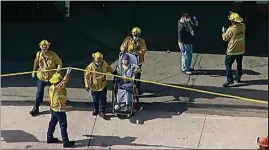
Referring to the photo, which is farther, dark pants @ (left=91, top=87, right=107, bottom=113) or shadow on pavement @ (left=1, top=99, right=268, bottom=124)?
shadow on pavement @ (left=1, top=99, right=268, bottom=124)

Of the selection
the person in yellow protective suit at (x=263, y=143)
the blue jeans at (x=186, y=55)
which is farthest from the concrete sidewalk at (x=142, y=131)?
the blue jeans at (x=186, y=55)

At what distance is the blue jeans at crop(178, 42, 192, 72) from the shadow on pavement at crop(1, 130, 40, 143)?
155 inches

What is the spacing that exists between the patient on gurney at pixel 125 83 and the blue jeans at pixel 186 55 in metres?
1.92

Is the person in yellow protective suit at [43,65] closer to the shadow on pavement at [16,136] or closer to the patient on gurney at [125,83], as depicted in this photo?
the shadow on pavement at [16,136]

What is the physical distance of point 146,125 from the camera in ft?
34.7

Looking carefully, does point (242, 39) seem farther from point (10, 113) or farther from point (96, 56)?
point (10, 113)

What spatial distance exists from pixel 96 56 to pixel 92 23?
5.89m

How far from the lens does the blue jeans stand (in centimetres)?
1259

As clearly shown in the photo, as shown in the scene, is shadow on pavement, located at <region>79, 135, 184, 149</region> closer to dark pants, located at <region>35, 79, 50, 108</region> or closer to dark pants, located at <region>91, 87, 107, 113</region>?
dark pants, located at <region>91, 87, 107, 113</region>

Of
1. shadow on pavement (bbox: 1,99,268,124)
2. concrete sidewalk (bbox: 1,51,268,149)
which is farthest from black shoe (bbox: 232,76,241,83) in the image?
shadow on pavement (bbox: 1,99,268,124)

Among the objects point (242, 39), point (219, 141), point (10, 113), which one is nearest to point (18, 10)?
point (10, 113)

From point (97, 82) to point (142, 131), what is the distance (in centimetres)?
120

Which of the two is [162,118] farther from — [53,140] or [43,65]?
[43,65]

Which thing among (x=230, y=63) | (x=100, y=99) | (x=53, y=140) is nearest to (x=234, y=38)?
(x=230, y=63)
